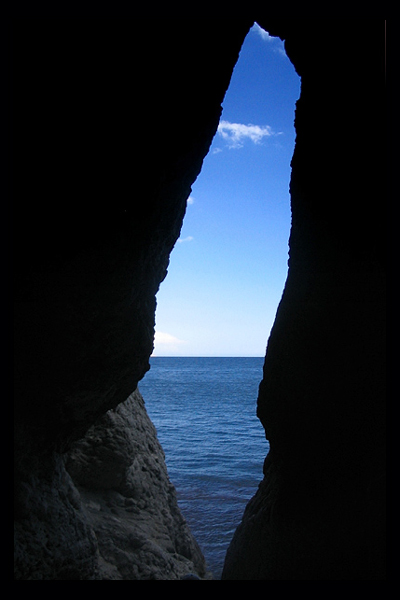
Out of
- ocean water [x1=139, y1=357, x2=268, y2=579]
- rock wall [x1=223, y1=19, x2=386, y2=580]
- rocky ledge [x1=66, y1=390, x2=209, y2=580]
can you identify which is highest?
rock wall [x1=223, y1=19, x2=386, y2=580]

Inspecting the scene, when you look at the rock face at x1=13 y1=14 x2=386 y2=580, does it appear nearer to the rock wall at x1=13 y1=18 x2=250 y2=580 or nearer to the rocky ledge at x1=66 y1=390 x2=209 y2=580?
the rock wall at x1=13 y1=18 x2=250 y2=580

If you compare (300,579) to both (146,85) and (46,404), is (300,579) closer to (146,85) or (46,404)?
(46,404)

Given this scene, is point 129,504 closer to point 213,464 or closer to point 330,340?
point 330,340

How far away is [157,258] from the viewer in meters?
5.54

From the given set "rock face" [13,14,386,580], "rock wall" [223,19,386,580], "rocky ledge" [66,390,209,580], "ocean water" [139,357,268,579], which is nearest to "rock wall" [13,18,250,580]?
"rock face" [13,14,386,580]

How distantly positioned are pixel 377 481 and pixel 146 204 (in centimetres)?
360

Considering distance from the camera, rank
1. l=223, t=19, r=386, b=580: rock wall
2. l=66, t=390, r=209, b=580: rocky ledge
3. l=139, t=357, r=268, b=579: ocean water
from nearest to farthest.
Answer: l=223, t=19, r=386, b=580: rock wall < l=66, t=390, r=209, b=580: rocky ledge < l=139, t=357, r=268, b=579: ocean water

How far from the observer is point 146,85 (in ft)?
14.5

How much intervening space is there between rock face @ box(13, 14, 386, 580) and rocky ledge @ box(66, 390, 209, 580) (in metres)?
0.58

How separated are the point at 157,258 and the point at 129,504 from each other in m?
4.26

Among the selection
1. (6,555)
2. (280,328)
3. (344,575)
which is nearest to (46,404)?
(6,555)

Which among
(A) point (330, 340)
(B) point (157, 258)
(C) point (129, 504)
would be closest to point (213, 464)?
(C) point (129, 504)

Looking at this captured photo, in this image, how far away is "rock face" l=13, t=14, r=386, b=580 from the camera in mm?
4062

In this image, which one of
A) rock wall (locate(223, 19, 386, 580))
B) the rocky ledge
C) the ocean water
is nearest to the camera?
rock wall (locate(223, 19, 386, 580))
